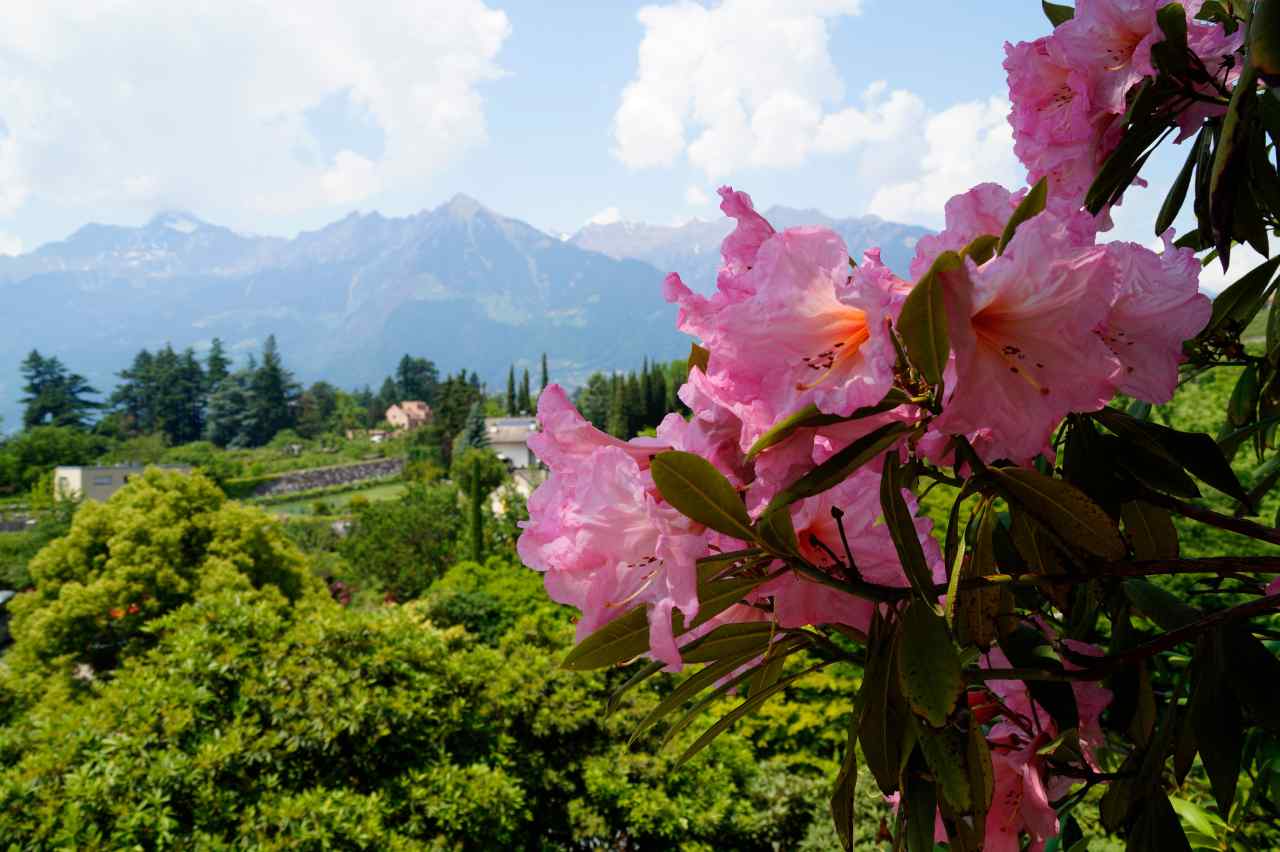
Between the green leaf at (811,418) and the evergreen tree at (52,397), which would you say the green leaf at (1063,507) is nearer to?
the green leaf at (811,418)

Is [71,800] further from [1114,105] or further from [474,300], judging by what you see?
[474,300]

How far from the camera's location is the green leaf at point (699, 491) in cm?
37

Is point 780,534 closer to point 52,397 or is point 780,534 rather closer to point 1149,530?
point 1149,530

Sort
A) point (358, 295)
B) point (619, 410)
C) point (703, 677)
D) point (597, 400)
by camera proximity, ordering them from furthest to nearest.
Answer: point (358, 295) < point (597, 400) < point (619, 410) < point (703, 677)

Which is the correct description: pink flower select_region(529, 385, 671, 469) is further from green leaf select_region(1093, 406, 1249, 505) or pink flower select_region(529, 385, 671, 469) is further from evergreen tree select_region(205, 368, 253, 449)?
evergreen tree select_region(205, 368, 253, 449)

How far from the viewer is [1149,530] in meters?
0.57

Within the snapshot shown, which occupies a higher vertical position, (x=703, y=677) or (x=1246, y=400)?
(x=1246, y=400)

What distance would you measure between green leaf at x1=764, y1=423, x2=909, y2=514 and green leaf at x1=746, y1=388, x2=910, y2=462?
0.04 feet

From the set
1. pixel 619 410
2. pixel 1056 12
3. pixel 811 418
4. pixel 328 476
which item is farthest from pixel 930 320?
pixel 328 476

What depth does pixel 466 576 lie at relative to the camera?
31.0ft

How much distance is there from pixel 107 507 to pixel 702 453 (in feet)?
28.9

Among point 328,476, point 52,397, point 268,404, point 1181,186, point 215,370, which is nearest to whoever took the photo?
point 1181,186

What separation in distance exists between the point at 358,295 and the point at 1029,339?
186222mm

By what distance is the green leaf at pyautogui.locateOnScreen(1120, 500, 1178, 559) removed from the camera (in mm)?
560
